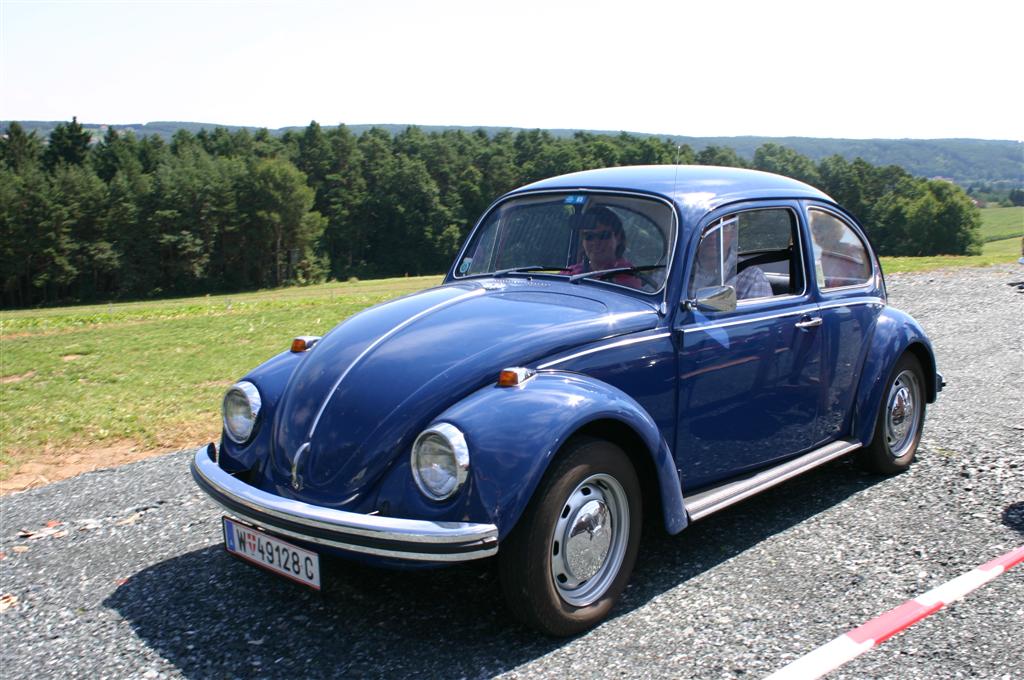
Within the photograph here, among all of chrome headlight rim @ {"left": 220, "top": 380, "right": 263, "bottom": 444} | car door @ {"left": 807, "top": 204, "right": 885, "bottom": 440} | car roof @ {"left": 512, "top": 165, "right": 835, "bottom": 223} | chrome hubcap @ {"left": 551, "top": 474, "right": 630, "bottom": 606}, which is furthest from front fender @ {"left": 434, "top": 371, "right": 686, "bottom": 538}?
car door @ {"left": 807, "top": 204, "right": 885, "bottom": 440}

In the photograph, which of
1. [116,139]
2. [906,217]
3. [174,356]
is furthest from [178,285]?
[174,356]

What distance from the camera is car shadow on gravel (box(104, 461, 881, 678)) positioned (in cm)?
349

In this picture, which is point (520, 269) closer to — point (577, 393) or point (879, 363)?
point (577, 393)

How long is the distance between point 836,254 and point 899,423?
1.30 metres

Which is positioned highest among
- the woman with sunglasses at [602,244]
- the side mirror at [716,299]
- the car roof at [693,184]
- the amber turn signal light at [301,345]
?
the car roof at [693,184]

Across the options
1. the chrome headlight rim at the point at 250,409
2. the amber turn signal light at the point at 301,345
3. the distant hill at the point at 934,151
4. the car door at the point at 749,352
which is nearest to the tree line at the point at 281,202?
the distant hill at the point at 934,151

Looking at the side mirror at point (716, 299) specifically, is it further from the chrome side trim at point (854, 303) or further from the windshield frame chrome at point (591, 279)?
the chrome side trim at point (854, 303)

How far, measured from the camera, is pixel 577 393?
365 cm

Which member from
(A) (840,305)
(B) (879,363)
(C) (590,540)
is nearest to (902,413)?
(B) (879,363)

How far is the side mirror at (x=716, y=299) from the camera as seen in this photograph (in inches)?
→ 171

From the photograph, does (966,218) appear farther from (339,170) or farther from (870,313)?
(339,170)

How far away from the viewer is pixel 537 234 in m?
5.11

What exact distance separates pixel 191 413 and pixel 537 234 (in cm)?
482

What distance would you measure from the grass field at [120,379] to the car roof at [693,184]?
14.6ft
